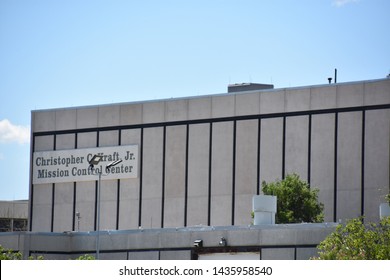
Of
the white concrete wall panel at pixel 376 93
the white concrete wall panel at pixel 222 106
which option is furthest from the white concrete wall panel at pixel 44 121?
the white concrete wall panel at pixel 376 93

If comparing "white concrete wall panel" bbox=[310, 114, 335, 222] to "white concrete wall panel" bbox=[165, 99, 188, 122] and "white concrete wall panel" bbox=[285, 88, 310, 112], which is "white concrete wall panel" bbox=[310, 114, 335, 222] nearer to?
"white concrete wall panel" bbox=[285, 88, 310, 112]

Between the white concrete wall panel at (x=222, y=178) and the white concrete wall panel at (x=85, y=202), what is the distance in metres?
10.8

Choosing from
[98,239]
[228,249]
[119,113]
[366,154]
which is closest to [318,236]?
[228,249]

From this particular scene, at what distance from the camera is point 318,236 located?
48.3 metres

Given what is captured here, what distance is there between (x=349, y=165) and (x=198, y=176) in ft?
38.5

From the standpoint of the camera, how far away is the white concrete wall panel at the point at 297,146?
74000 millimetres

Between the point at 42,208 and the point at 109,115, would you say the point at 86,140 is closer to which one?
the point at 109,115

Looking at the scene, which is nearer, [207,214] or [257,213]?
[257,213]

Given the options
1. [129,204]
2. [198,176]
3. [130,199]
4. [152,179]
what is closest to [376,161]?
[198,176]

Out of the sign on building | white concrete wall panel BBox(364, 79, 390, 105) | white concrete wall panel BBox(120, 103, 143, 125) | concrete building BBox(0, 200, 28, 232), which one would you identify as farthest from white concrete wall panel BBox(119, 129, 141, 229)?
concrete building BBox(0, 200, 28, 232)

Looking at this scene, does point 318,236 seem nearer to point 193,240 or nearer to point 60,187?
point 193,240

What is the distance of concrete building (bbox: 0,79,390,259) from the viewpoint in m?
71.9

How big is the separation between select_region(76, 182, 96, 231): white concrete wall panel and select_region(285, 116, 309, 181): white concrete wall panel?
658 inches
